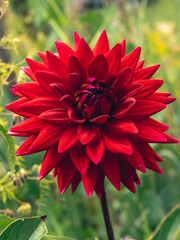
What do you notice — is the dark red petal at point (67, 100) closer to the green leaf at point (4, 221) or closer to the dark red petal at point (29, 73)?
the dark red petal at point (29, 73)

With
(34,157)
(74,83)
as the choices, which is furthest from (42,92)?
(34,157)

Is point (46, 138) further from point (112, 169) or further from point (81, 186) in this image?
point (81, 186)

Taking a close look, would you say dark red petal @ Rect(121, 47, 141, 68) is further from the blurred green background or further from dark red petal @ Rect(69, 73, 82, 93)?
the blurred green background

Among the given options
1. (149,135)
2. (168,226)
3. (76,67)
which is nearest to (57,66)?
(76,67)

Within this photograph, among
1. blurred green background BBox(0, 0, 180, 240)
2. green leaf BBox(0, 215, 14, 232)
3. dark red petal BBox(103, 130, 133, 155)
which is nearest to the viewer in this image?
dark red petal BBox(103, 130, 133, 155)

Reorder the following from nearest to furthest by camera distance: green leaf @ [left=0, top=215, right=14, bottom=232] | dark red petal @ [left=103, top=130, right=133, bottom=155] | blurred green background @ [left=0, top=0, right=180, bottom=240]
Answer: dark red petal @ [left=103, top=130, right=133, bottom=155]
green leaf @ [left=0, top=215, right=14, bottom=232]
blurred green background @ [left=0, top=0, right=180, bottom=240]

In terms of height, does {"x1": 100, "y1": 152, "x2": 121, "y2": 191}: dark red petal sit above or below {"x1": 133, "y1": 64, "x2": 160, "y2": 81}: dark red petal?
below

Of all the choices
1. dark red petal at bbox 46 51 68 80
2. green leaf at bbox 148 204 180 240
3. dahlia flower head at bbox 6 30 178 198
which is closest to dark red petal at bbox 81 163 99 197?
dahlia flower head at bbox 6 30 178 198

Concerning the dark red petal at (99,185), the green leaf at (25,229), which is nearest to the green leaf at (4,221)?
the green leaf at (25,229)
